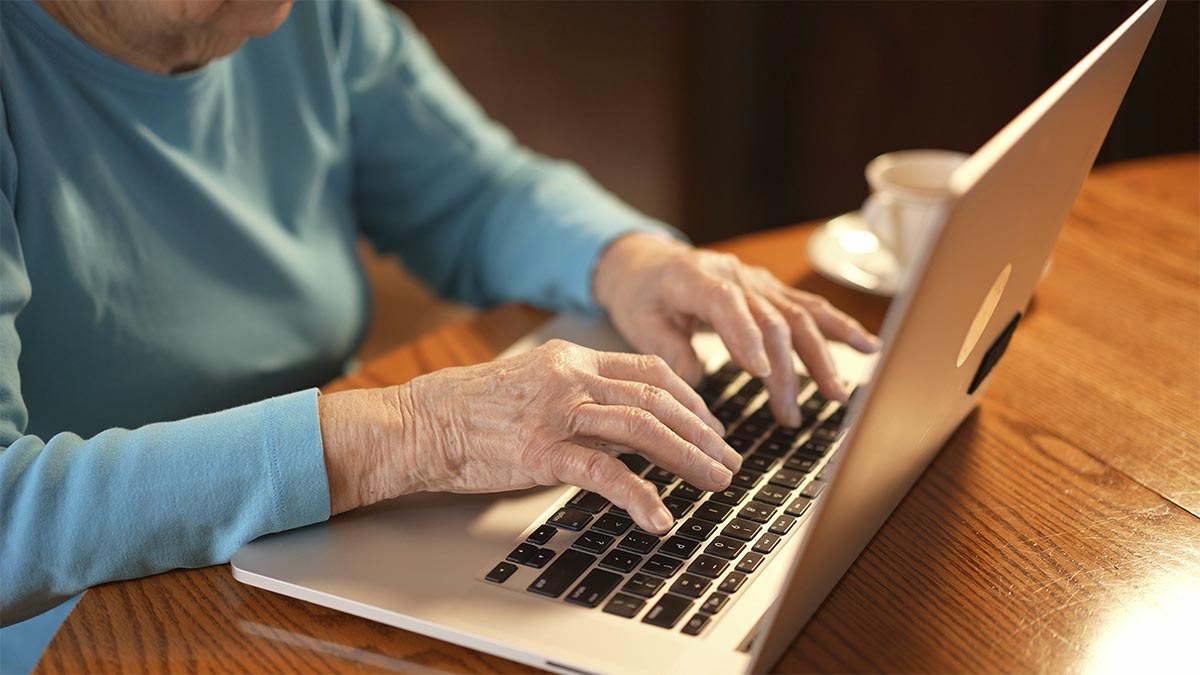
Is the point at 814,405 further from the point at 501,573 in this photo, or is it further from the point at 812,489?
the point at 501,573

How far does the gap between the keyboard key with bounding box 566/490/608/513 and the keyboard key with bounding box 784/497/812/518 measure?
12 cm

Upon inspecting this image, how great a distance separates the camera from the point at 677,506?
723mm

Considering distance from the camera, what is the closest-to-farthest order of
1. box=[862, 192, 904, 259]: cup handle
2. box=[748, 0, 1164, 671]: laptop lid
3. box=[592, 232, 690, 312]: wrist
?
box=[748, 0, 1164, 671]: laptop lid
box=[592, 232, 690, 312]: wrist
box=[862, 192, 904, 259]: cup handle

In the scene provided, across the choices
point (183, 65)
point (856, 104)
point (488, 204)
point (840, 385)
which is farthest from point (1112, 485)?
point (856, 104)

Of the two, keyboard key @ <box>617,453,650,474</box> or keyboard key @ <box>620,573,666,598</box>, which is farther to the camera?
keyboard key @ <box>617,453,650,474</box>

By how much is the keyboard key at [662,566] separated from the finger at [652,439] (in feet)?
0.20

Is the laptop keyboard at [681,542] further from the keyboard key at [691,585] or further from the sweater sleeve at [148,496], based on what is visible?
the sweater sleeve at [148,496]

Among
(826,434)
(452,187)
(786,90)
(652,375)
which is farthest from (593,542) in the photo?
(786,90)

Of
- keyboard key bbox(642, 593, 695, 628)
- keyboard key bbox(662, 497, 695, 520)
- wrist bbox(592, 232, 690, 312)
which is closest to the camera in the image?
keyboard key bbox(642, 593, 695, 628)

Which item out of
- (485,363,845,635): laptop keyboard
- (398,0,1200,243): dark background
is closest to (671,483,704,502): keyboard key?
(485,363,845,635): laptop keyboard

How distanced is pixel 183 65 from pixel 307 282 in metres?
0.23

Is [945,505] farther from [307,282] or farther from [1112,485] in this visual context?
[307,282]

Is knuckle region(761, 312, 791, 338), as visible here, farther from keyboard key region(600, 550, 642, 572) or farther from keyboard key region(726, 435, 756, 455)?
keyboard key region(600, 550, 642, 572)

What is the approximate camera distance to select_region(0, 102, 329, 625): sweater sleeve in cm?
68
